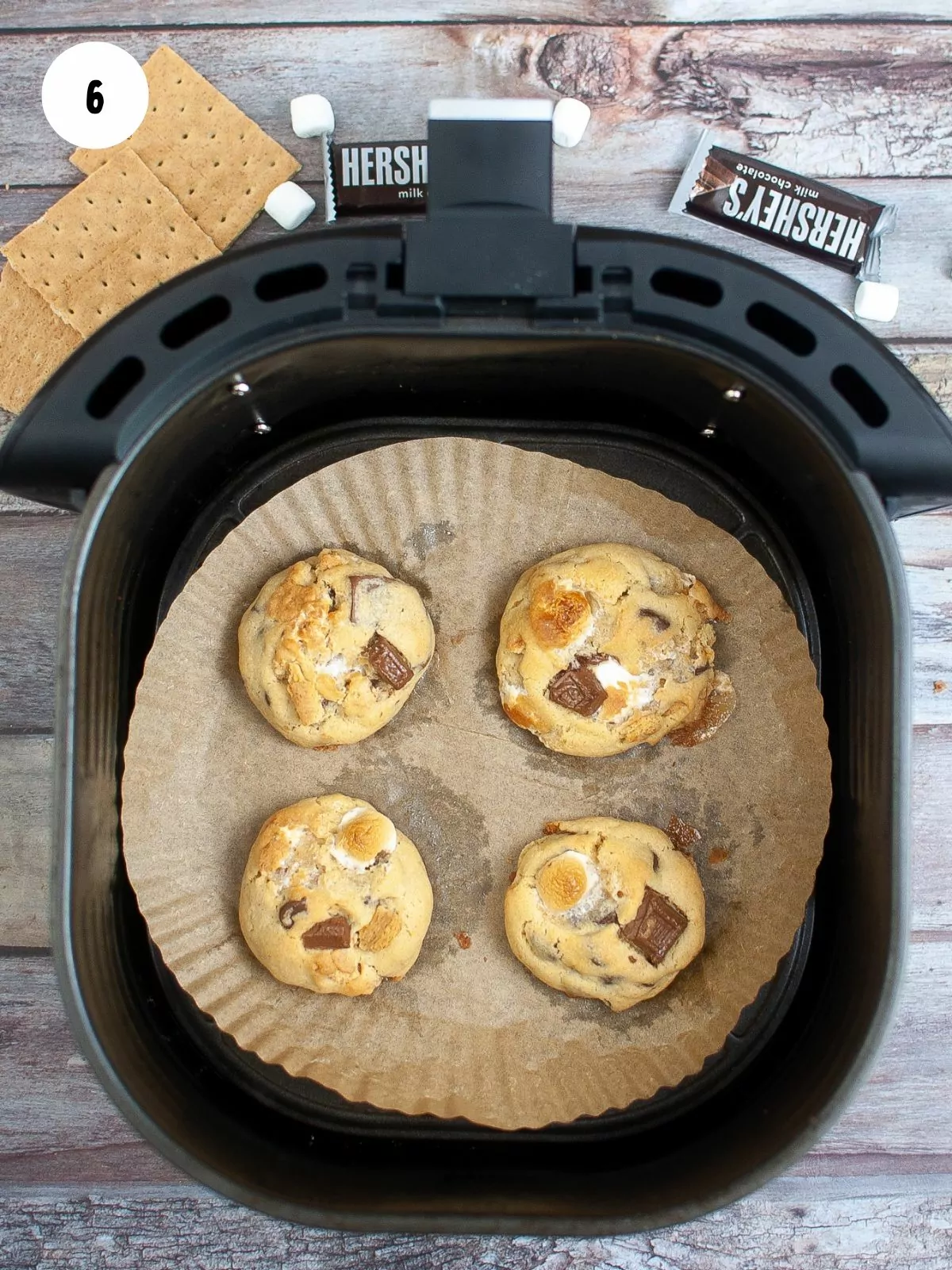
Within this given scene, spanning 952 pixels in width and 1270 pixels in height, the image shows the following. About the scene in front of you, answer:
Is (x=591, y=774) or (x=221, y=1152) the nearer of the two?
(x=221, y=1152)

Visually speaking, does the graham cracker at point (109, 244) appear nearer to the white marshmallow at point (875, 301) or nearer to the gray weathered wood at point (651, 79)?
the gray weathered wood at point (651, 79)

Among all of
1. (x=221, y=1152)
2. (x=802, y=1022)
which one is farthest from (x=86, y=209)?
(x=802, y=1022)

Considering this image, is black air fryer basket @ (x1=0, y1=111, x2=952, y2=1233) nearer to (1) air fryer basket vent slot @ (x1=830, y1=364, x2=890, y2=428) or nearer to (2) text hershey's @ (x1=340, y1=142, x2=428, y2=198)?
(1) air fryer basket vent slot @ (x1=830, y1=364, x2=890, y2=428)

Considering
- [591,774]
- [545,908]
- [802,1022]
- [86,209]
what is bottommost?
[802,1022]

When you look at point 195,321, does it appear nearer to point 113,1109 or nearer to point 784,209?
point 784,209

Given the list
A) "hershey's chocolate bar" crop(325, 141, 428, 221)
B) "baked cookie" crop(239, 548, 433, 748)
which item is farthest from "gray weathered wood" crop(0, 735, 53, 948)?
"hershey's chocolate bar" crop(325, 141, 428, 221)

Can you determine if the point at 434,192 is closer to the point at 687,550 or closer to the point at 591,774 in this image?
the point at 687,550
